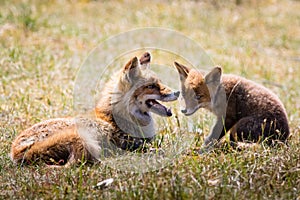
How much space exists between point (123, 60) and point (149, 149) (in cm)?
458

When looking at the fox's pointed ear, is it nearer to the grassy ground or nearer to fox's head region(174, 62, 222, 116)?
fox's head region(174, 62, 222, 116)

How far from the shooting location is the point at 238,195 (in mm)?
4383

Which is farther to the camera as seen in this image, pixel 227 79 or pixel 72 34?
pixel 72 34

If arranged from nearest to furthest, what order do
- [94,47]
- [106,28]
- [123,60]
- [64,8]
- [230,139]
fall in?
[230,139] < [123,60] < [94,47] < [106,28] < [64,8]

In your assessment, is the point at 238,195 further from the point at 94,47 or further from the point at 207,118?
the point at 94,47

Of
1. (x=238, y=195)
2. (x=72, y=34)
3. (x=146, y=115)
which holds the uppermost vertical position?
(x=72, y=34)

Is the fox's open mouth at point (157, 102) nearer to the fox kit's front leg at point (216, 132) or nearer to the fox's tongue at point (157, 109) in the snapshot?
the fox's tongue at point (157, 109)

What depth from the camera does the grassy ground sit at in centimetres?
451

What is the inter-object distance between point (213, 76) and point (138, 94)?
1.06m

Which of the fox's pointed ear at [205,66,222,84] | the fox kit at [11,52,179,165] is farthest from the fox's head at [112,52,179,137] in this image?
the fox's pointed ear at [205,66,222,84]

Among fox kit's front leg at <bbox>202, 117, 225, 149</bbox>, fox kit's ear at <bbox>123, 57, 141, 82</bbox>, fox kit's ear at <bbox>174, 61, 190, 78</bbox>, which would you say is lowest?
fox kit's front leg at <bbox>202, 117, 225, 149</bbox>

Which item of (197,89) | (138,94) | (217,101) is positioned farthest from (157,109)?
(217,101)

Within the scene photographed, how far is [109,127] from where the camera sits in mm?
5672

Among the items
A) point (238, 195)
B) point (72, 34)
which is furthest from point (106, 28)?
point (238, 195)
